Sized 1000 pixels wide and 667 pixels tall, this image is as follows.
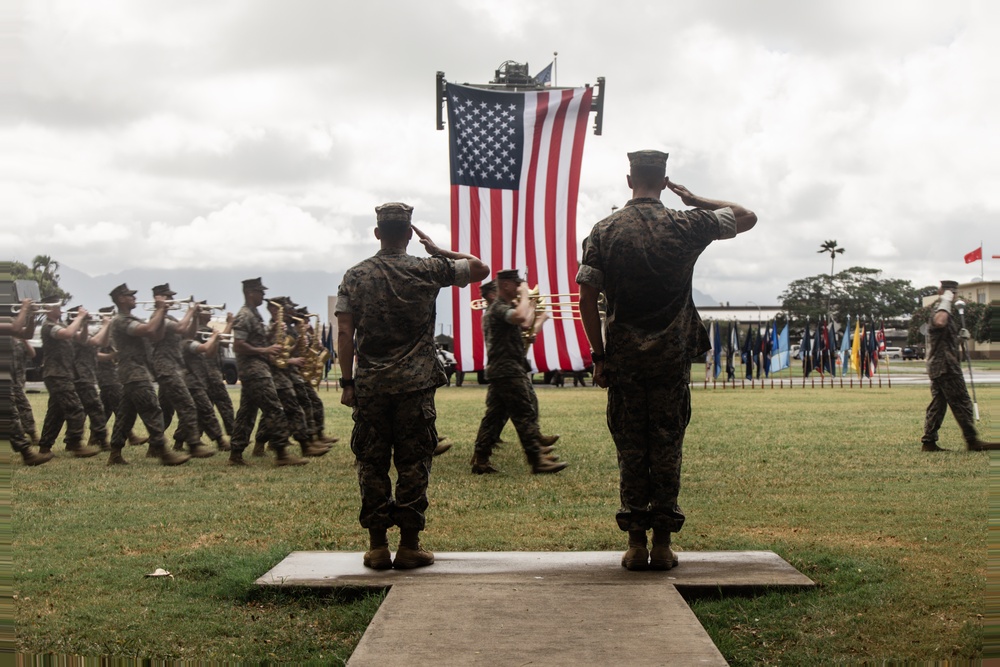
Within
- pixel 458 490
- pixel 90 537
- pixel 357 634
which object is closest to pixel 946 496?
pixel 458 490


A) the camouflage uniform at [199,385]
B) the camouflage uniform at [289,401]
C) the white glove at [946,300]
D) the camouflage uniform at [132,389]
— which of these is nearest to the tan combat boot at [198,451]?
the camouflage uniform at [199,385]

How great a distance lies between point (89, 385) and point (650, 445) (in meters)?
10.5

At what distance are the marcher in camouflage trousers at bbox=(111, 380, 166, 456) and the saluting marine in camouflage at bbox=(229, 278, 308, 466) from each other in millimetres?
1021

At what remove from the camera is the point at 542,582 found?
5309 mm

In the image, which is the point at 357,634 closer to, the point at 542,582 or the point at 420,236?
the point at 542,582

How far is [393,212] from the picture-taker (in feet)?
19.5

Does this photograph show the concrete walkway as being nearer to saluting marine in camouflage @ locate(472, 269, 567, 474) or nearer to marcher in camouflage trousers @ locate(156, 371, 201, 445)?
saluting marine in camouflage @ locate(472, 269, 567, 474)

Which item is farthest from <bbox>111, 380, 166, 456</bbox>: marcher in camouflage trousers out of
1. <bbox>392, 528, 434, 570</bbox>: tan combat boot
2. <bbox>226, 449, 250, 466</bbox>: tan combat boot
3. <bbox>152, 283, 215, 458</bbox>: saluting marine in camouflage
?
<bbox>392, 528, 434, 570</bbox>: tan combat boot

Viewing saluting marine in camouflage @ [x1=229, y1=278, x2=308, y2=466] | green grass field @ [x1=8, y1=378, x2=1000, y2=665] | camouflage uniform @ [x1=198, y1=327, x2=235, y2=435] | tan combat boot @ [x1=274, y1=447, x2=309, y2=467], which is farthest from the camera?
camouflage uniform @ [x1=198, y1=327, x2=235, y2=435]

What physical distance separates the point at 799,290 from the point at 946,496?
7970cm

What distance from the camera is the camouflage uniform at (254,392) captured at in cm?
1206

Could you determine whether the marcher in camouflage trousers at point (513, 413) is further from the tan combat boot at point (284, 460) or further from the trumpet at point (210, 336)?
the trumpet at point (210, 336)

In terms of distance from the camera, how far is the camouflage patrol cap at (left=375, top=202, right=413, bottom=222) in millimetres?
5941

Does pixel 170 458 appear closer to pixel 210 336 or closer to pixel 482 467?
pixel 210 336
